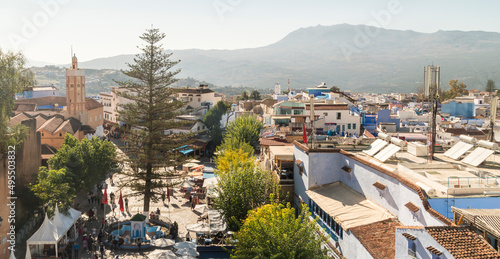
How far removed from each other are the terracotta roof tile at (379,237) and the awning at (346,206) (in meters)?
0.32

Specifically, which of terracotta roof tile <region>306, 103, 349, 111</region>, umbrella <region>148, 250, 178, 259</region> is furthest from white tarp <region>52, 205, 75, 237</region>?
terracotta roof tile <region>306, 103, 349, 111</region>

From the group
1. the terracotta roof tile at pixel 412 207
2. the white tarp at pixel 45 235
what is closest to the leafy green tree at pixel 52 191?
the white tarp at pixel 45 235

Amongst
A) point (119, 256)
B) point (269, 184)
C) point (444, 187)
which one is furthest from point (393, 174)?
point (119, 256)

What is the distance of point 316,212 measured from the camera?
57.6ft

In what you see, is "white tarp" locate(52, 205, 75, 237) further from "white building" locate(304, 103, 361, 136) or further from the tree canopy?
the tree canopy

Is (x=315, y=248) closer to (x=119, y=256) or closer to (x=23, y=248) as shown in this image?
(x=119, y=256)

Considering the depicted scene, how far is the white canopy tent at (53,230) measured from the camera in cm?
1823

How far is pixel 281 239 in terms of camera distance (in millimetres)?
12141

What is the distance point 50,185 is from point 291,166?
40.1ft

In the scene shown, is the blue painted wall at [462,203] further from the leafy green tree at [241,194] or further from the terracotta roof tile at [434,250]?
the leafy green tree at [241,194]

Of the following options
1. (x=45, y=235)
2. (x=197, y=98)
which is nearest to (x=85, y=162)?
(x=45, y=235)

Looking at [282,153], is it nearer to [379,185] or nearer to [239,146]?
[379,185]

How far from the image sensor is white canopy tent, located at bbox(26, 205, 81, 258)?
1823 cm

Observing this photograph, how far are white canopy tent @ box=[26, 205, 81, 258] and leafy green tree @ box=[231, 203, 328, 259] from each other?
9958 mm
